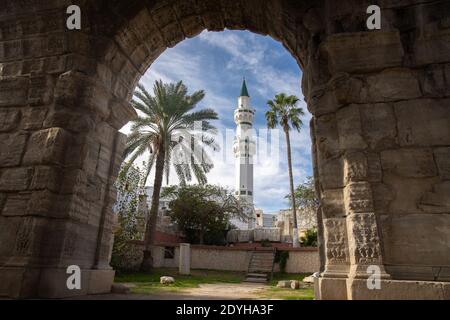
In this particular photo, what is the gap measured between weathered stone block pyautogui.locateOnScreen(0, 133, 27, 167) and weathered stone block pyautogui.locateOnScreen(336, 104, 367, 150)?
395 centimetres

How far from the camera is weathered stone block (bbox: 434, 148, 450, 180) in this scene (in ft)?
10.6

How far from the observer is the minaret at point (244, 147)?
49.5 m

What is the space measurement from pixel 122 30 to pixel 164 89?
12131mm

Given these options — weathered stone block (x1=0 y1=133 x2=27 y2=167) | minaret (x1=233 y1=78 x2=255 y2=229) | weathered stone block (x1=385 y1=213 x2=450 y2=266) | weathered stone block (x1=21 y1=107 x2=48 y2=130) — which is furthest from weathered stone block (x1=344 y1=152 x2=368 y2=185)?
minaret (x1=233 y1=78 x2=255 y2=229)

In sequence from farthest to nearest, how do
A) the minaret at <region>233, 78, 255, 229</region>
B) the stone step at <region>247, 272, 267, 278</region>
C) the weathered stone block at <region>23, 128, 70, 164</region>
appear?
the minaret at <region>233, 78, 255, 229</region> → the stone step at <region>247, 272, 267, 278</region> → the weathered stone block at <region>23, 128, 70, 164</region>

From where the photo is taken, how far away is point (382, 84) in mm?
3652

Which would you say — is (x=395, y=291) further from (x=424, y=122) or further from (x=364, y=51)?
(x=364, y=51)

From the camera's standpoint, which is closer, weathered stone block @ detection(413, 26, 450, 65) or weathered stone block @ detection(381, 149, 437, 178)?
weathered stone block @ detection(381, 149, 437, 178)

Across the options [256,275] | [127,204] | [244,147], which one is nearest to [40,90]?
[127,204]

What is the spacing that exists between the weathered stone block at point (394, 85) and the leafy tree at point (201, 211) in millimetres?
20991

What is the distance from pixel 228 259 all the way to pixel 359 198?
1845 centimetres

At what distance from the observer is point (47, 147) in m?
4.09

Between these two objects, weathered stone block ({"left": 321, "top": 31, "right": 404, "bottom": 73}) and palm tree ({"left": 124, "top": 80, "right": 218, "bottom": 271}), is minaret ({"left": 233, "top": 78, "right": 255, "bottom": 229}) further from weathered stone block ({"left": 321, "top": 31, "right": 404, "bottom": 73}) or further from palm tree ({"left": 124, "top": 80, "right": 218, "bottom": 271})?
weathered stone block ({"left": 321, "top": 31, "right": 404, "bottom": 73})

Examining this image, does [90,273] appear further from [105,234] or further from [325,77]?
[325,77]
